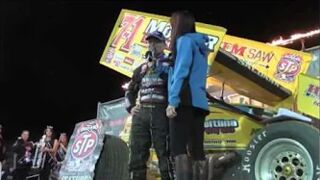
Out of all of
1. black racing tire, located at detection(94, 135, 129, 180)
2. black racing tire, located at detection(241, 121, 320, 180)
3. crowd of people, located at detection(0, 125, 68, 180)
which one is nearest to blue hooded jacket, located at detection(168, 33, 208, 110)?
black racing tire, located at detection(241, 121, 320, 180)

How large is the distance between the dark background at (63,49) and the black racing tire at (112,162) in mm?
2687

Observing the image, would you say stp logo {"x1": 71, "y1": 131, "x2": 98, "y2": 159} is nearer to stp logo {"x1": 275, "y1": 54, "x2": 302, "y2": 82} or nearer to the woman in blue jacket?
the woman in blue jacket

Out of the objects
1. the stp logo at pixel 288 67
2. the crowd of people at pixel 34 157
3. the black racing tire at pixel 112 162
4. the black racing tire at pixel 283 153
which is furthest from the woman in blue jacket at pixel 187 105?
the crowd of people at pixel 34 157

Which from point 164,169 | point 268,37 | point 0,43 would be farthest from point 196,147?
point 268,37

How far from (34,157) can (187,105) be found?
384 cm

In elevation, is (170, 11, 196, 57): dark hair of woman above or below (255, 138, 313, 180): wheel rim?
above

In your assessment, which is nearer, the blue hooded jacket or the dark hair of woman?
the blue hooded jacket

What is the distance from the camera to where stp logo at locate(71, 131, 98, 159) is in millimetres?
4856

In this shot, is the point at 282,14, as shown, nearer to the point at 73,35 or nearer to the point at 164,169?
the point at 73,35

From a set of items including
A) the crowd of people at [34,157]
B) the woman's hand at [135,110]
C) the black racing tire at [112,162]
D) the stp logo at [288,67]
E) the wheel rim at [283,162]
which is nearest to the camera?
the wheel rim at [283,162]

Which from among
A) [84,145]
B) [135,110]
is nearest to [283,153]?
[135,110]

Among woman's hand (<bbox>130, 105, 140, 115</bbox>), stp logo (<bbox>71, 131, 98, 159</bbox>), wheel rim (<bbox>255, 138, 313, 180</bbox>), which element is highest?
woman's hand (<bbox>130, 105, 140, 115</bbox>)

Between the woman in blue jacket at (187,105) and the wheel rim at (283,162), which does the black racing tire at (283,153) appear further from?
the woman in blue jacket at (187,105)

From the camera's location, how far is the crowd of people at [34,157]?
6430 mm
